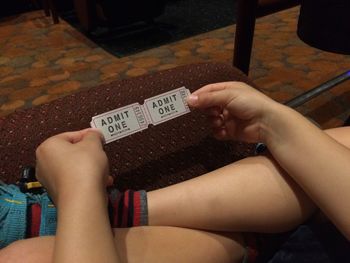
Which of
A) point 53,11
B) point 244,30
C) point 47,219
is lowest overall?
point 53,11

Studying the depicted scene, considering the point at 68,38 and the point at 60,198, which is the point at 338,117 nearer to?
the point at 60,198

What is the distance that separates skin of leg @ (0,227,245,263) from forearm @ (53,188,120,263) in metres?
0.07

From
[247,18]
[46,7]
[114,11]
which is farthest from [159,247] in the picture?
[46,7]

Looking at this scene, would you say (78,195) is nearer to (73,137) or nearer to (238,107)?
(73,137)

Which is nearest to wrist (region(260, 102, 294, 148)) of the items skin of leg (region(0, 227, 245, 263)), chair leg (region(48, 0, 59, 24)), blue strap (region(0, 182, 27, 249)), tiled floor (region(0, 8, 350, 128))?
skin of leg (region(0, 227, 245, 263))

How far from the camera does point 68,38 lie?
2242 mm

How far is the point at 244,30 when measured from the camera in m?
1.11

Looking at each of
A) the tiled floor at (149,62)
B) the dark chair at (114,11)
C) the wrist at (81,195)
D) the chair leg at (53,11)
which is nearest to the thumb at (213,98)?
the wrist at (81,195)

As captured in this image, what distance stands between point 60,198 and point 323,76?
1538 millimetres

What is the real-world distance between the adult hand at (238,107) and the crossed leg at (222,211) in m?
0.07

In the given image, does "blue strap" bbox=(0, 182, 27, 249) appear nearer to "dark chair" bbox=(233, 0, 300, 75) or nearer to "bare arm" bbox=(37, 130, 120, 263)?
"bare arm" bbox=(37, 130, 120, 263)

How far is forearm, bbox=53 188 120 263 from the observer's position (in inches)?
16.9

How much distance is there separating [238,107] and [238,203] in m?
0.16

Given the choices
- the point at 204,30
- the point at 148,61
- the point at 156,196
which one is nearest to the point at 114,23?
the point at 148,61
